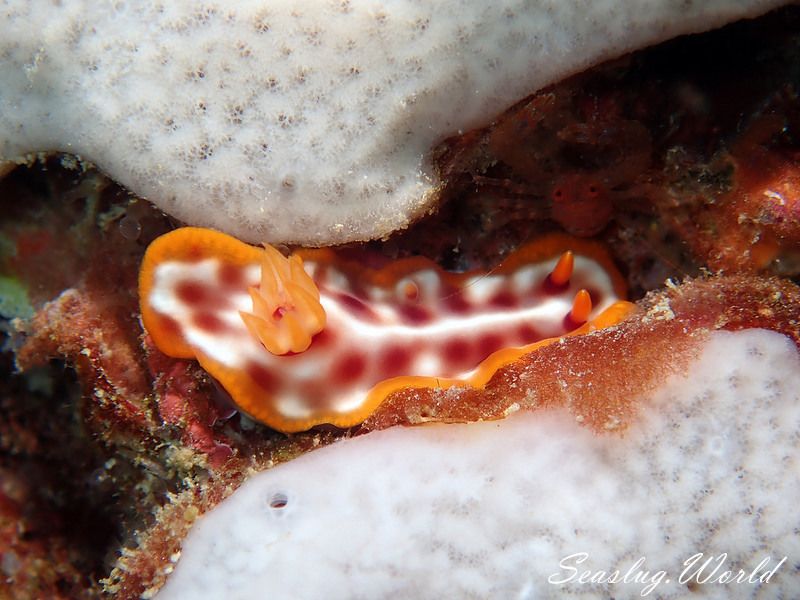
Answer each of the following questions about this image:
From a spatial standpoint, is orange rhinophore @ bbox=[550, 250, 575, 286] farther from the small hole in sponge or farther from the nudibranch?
the small hole in sponge

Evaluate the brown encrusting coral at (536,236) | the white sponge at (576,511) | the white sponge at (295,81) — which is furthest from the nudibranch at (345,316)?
the white sponge at (576,511)

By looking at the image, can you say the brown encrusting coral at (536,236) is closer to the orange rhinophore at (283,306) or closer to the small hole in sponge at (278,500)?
the small hole in sponge at (278,500)

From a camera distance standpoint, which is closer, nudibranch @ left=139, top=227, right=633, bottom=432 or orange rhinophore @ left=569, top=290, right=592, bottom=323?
nudibranch @ left=139, top=227, right=633, bottom=432

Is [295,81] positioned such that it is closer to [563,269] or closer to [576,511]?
[563,269]

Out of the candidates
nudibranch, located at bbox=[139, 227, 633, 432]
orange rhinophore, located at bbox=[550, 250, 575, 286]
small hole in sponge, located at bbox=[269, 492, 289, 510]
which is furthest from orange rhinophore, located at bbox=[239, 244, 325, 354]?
orange rhinophore, located at bbox=[550, 250, 575, 286]

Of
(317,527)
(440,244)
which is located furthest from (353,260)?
(317,527)
